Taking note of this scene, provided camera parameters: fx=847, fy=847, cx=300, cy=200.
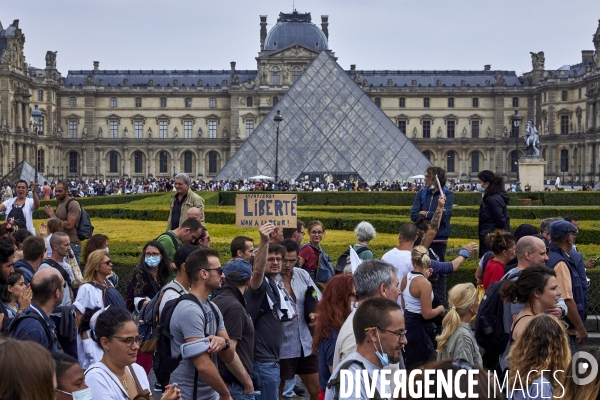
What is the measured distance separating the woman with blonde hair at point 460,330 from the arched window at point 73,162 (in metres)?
62.6

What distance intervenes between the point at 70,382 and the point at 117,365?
0.51 meters

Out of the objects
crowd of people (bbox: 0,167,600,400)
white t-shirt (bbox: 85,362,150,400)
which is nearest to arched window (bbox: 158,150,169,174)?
crowd of people (bbox: 0,167,600,400)

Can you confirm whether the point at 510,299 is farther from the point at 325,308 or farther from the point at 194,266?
the point at 194,266

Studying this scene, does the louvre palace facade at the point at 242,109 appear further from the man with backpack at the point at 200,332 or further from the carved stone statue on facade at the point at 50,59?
the man with backpack at the point at 200,332

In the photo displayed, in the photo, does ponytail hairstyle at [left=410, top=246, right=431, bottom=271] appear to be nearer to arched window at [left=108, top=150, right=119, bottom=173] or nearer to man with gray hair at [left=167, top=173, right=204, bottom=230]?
man with gray hair at [left=167, top=173, right=204, bottom=230]

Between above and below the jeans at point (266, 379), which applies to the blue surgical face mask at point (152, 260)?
above

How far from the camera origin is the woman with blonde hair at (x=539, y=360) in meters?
3.59

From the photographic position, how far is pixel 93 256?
18.5ft

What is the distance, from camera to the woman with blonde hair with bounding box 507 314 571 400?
3.59m

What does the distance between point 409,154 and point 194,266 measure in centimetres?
3739

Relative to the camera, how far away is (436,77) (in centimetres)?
6719

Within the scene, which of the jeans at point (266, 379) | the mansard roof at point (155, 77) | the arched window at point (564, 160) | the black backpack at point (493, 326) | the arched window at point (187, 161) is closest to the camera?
the black backpack at point (493, 326)

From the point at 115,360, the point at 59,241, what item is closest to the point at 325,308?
the point at 115,360

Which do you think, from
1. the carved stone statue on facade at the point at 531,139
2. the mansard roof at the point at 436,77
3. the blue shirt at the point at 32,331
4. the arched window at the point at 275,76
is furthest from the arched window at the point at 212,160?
the blue shirt at the point at 32,331
